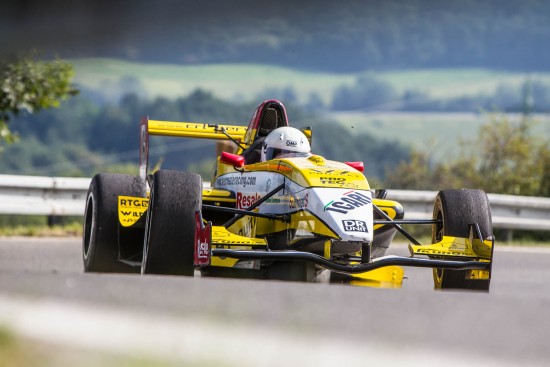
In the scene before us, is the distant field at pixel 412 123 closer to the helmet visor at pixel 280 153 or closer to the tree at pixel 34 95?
the tree at pixel 34 95

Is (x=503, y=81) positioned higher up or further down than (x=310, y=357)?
higher up

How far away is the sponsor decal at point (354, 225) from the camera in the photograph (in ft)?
24.5

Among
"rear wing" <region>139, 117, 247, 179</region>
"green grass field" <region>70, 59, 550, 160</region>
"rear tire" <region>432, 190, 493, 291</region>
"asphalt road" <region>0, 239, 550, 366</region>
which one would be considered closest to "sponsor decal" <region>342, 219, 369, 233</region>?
"rear tire" <region>432, 190, 493, 291</region>

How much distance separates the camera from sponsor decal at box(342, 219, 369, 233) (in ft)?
24.5

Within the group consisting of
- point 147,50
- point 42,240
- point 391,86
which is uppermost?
point 391,86

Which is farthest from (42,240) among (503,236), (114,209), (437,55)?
(437,55)

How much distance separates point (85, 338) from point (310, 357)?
2.34 feet

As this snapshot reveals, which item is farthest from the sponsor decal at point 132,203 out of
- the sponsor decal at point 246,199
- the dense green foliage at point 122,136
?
the dense green foliage at point 122,136

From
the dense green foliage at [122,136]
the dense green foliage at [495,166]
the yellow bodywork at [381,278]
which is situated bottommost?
the yellow bodywork at [381,278]

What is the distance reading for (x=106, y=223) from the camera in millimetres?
8852

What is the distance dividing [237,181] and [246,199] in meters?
0.28

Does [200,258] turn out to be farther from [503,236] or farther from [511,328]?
[503,236]

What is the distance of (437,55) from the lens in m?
86.8

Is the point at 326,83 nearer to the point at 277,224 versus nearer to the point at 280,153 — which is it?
the point at 280,153
